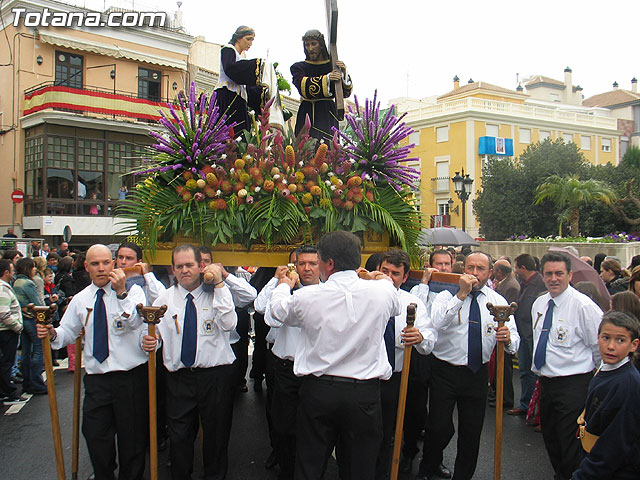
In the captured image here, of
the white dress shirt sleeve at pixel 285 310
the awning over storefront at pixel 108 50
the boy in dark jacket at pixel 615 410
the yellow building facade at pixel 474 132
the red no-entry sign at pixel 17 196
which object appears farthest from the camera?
the yellow building facade at pixel 474 132

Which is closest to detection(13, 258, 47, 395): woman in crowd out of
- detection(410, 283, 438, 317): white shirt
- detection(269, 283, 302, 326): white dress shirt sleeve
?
detection(269, 283, 302, 326): white dress shirt sleeve

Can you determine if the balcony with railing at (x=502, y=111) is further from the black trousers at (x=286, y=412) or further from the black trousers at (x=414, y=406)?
the black trousers at (x=286, y=412)

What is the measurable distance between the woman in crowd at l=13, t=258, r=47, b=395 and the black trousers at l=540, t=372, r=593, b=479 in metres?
6.36

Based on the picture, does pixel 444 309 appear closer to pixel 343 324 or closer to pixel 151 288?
pixel 343 324

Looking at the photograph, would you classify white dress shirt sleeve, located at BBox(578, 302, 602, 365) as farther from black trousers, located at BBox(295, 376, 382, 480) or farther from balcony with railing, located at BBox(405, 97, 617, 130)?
balcony with railing, located at BBox(405, 97, 617, 130)

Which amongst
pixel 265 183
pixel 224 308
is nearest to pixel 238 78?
pixel 265 183

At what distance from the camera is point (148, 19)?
24.4 m

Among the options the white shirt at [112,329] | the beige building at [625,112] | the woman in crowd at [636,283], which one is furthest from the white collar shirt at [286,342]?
the beige building at [625,112]

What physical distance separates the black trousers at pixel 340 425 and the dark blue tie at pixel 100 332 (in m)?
1.78

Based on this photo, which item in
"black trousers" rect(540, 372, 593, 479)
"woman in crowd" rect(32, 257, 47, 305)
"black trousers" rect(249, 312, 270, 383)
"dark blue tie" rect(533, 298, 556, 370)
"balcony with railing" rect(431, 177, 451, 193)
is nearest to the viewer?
"black trousers" rect(540, 372, 593, 479)

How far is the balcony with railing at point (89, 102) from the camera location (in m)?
21.2

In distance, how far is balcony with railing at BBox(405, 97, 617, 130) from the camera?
41.3 metres

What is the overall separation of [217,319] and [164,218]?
110cm

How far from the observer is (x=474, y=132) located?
134 ft
